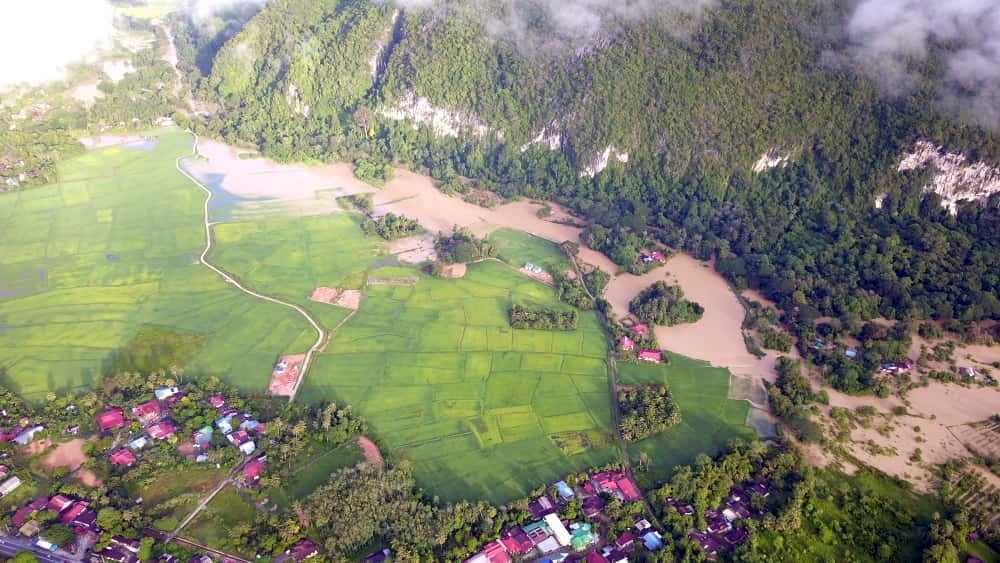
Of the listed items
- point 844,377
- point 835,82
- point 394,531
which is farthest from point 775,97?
point 394,531

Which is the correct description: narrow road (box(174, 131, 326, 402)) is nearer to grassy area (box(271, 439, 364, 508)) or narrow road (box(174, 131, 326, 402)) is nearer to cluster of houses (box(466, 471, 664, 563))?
grassy area (box(271, 439, 364, 508))

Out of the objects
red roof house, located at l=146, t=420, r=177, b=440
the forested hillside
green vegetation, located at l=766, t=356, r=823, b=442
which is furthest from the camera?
the forested hillside

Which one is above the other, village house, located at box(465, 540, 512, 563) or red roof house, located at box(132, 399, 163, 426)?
village house, located at box(465, 540, 512, 563)

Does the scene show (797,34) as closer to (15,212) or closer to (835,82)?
(835,82)


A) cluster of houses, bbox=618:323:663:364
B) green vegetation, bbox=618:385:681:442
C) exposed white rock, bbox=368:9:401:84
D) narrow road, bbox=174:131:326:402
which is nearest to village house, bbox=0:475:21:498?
narrow road, bbox=174:131:326:402

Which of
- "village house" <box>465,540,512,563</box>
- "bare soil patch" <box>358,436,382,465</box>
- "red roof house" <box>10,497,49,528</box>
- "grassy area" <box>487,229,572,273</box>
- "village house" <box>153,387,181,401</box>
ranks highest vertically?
"grassy area" <box>487,229,572,273</box>

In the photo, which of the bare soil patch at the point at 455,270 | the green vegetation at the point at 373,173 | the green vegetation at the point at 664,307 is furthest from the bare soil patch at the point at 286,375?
the green vegetation at the point at 373,173
